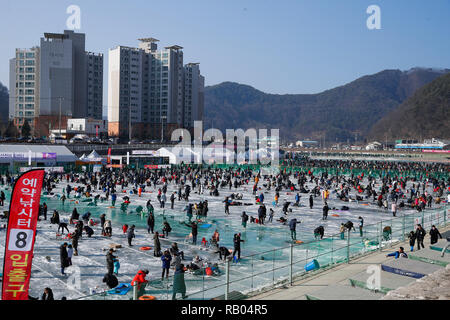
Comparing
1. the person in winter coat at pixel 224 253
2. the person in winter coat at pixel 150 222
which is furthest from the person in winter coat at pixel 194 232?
the person in winter coat at pixel 150 222

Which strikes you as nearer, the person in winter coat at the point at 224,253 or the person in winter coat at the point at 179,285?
the person in winter coat at the point at 179,285

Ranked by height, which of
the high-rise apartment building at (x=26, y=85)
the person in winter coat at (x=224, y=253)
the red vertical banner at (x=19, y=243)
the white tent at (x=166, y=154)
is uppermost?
the high-rise apartment building at (x=26, y=85)

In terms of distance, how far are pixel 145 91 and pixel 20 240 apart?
116367 millimetres

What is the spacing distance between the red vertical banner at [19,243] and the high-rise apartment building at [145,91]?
106m

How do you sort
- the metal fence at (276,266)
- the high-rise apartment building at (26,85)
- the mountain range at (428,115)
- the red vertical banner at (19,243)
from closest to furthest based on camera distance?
the red vertical banner at (19,243)
the metal fence at (276,266)
the high-rise apartment building at (26,85)
the mountain range at (428,115)

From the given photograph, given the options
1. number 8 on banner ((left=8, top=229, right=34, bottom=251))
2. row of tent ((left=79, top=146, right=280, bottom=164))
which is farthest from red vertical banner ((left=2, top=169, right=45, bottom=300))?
row of tent ((left=79, top=146, right=280, bottom=164))

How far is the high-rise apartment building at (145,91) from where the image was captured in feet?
375

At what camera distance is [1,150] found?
4009 centimetres

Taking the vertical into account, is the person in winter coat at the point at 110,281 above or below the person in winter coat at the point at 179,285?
below

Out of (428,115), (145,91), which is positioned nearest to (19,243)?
(145,91)

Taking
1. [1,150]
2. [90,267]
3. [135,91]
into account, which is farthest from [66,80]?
[90,267]

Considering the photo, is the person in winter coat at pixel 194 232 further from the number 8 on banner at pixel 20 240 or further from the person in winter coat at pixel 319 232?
the number 8 on banner at pixel 20 240
